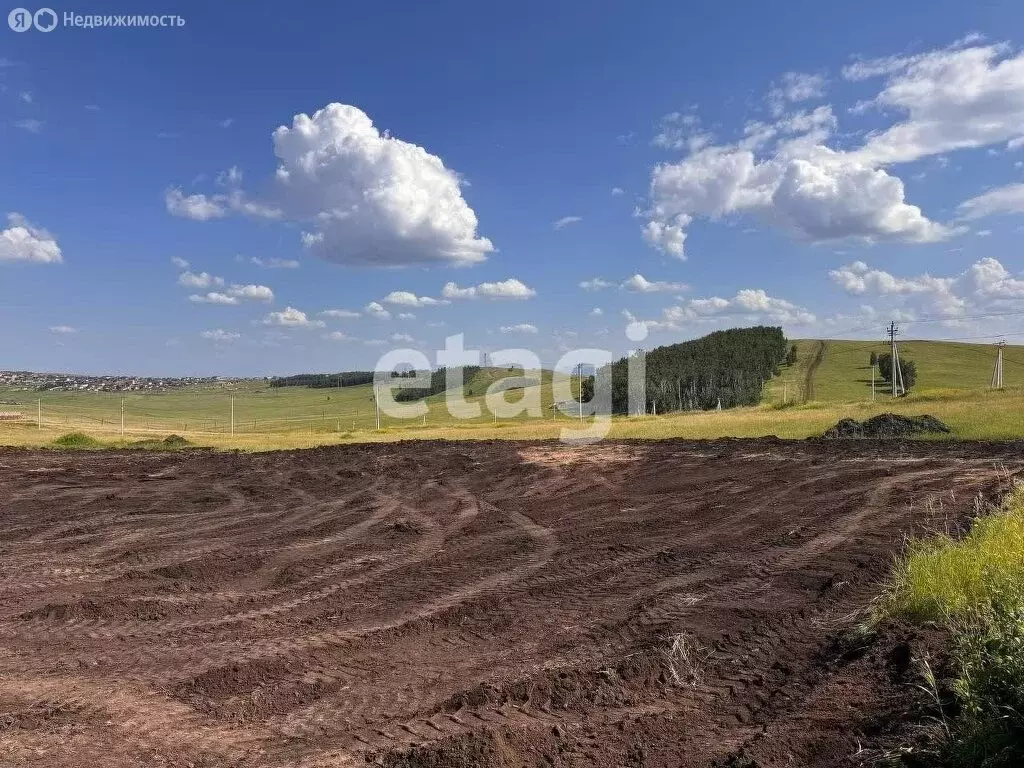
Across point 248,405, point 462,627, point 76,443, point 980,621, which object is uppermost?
point 980,621

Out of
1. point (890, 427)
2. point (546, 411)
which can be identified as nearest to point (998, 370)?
point (890, 427)

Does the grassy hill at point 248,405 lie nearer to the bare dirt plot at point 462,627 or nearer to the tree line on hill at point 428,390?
the tree line on hill at point 428,390

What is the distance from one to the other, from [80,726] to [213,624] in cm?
249

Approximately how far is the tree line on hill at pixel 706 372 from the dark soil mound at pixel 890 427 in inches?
2105

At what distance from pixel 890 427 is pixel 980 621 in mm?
27126

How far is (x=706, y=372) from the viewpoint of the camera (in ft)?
355

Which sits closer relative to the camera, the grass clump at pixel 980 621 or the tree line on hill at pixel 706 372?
the grass clump at pixel 980 621

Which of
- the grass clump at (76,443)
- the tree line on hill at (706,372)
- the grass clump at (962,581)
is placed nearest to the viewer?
the grass clump at (962,581)

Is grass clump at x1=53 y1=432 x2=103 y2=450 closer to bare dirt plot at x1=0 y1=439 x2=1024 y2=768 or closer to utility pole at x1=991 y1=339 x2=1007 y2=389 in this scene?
bare dirt plot at x1=0 y1=439 x2=1024 y2=768

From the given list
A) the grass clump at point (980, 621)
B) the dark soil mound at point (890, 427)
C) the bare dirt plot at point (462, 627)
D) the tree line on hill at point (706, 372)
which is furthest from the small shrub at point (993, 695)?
the tree line on hill at point (706, 372)

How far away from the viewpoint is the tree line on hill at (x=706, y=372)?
328 ft

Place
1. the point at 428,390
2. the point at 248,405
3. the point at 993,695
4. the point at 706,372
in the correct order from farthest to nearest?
the point at 248,405 → the point at 428,390 → the point at 706,372 → the point at 993,695

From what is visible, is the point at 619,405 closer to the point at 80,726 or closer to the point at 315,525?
the point at 315,525

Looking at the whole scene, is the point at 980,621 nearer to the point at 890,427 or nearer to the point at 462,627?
the point at 462,627
